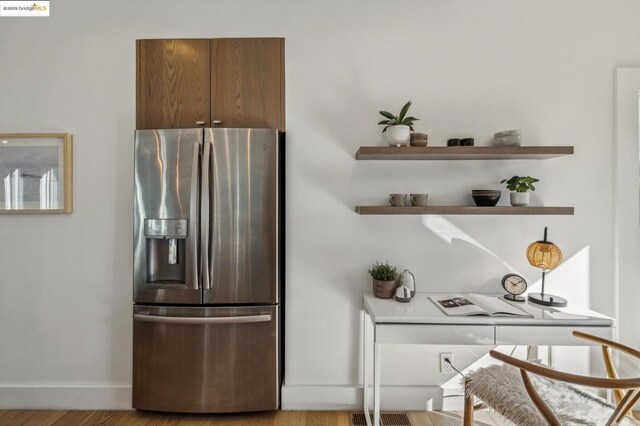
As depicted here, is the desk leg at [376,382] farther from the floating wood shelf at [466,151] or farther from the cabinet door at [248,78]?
the cabinet door at [248,78]

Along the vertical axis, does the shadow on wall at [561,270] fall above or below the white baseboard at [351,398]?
above

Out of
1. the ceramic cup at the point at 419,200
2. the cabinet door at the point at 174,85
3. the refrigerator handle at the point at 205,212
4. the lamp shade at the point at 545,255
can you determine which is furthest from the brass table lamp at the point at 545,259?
the cabinet door at the point at 174,85

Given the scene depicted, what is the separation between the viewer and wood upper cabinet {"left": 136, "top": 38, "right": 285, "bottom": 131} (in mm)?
2348

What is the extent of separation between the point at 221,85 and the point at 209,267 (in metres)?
1.14

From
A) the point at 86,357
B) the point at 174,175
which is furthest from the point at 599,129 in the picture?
the point at 86,357

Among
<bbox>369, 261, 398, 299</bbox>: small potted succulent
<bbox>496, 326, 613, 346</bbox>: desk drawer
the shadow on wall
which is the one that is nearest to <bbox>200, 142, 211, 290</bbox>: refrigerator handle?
<bbox>369, 261, 398, 299</bbox>: small potted succulent

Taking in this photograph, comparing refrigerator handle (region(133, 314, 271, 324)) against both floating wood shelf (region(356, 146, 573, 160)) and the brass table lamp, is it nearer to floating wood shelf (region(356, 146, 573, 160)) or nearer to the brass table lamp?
floating wood shelf (region(356, 146, 573, 160))

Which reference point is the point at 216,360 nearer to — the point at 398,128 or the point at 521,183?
the point at 398,128

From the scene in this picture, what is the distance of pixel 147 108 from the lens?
2.37 m

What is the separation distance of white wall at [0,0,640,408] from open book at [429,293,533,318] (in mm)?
176

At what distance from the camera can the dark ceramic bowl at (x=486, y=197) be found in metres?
2.17

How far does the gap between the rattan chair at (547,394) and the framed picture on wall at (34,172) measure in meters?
2.57


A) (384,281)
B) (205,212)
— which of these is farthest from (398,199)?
(205,212)

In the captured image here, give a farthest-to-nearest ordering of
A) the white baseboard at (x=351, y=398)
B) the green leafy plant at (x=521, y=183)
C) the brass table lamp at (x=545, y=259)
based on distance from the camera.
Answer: the white baseboard at (x=351, y=398) < the green leafy plant at (x=521, y=183) < the brass table lamp at (x=545, y=259)
